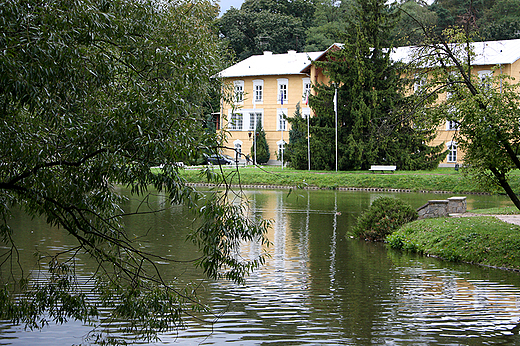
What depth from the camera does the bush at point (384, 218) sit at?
1733cm

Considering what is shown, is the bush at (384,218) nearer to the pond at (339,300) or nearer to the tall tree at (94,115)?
the pond at (339,300)

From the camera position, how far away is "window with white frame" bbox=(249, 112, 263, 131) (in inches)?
2407

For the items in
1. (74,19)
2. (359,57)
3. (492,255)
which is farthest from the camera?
(359,57)

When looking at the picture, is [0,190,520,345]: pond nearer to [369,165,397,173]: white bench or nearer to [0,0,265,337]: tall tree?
[0,0,265,337]: tall tree

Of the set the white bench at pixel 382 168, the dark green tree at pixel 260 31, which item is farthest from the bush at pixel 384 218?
the dark green tree at pixel 260 31

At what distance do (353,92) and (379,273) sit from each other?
123 ft

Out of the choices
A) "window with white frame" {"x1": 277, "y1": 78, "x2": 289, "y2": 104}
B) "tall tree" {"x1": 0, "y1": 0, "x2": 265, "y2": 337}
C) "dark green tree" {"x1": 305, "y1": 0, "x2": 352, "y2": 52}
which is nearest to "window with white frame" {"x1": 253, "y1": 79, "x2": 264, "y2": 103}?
"window with white frame" {"x1": 277, "y1": 78, "x2": 289, "y2": 104}

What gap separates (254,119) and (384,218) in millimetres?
45245

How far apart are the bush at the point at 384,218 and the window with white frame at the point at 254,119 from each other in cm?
4328

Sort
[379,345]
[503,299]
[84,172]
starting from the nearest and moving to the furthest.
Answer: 1. [84,172]
2. [379,345]
3. [503,299]

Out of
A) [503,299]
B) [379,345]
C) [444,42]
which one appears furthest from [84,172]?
[444,42]

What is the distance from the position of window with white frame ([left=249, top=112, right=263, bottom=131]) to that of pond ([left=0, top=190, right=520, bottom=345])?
44.2m

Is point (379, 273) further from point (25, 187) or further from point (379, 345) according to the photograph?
point (25, 187)

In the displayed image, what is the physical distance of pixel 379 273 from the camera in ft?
41.8
